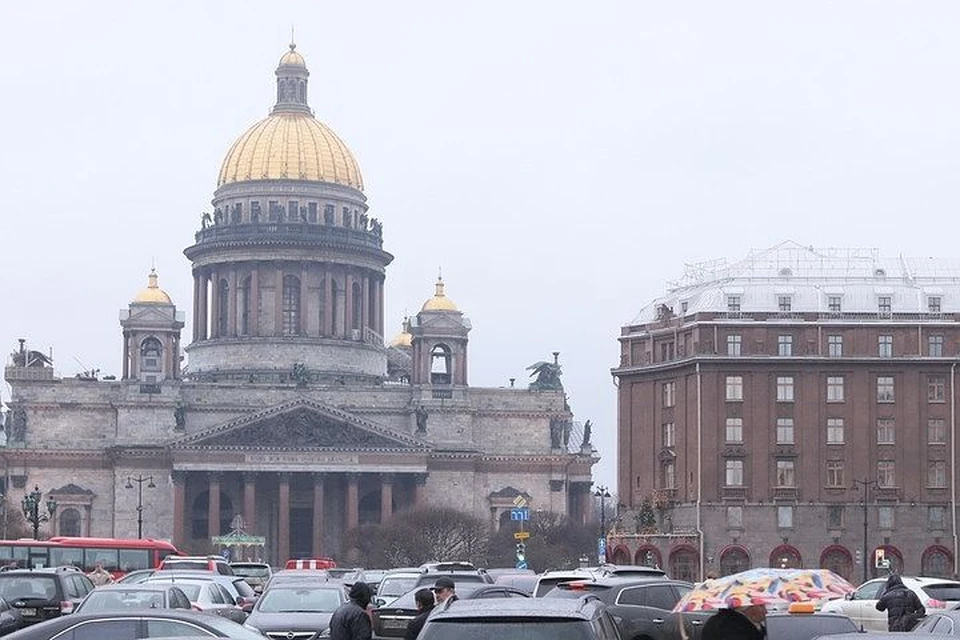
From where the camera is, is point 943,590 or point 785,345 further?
point 785,345

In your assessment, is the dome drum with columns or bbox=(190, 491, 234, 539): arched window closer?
bbox=(190, 491, 234, 539): arched window

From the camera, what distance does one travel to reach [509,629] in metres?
19.2

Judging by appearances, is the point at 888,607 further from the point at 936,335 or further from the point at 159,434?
the point at 159,434

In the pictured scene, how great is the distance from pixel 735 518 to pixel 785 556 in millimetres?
2744

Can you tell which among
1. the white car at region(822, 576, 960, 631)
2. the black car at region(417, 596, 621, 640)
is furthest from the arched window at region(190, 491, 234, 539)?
the black car at region(417, 596, 621, 640)

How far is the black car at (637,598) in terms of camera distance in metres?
33.9

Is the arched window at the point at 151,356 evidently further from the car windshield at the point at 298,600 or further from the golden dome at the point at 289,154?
the car windshield at the point at 298,600

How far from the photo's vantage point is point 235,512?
511 feet

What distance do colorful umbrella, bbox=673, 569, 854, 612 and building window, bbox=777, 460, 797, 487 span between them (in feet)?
220

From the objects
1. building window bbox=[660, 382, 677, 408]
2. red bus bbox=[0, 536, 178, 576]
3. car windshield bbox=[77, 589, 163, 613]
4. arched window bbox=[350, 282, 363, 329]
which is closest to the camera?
car windshield bbox=[77, 589, 163, 613]

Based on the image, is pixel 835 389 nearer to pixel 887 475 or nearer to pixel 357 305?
pixel 887 475

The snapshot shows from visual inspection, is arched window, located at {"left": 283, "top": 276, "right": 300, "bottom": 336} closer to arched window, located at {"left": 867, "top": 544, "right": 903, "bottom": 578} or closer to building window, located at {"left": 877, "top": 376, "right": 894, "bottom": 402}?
building window, located at {"left": 877, "top": 376, "right": 894, "bottom": 402}

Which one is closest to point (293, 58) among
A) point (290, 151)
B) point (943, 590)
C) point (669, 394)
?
point (290, 151)

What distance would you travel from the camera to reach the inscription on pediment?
15425 cm
